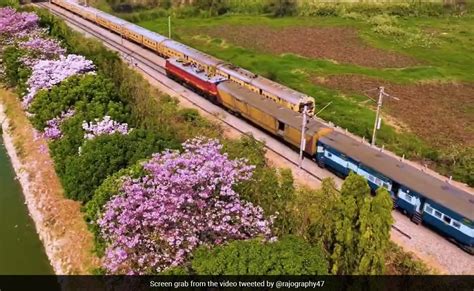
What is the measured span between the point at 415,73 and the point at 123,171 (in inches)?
1700

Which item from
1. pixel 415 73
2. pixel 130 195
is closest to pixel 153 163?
pixel 130 195

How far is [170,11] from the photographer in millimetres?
96188

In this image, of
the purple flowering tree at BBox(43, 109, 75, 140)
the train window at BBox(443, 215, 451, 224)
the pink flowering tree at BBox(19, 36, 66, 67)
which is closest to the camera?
the train window at BBox(443, 215, 451, 224)

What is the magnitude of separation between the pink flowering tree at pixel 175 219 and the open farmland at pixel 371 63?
795 inches

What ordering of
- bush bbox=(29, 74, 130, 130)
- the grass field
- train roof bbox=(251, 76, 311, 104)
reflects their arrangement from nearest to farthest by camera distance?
bush bbox=(29, 74, 130, 130), the grass field, train roof bbox=(251, 76, 311, 104)

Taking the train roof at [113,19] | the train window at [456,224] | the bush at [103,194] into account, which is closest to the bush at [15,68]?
the bush at [103,194]

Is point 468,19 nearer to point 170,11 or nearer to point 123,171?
point 170,11

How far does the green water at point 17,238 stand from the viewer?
3000 centimetres

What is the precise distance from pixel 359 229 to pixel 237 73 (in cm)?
3200

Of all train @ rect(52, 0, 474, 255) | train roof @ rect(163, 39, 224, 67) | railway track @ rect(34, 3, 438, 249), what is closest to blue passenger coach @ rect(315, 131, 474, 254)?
train @ rect(52, 0, 474, 255)

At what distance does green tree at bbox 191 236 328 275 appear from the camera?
65.3ft

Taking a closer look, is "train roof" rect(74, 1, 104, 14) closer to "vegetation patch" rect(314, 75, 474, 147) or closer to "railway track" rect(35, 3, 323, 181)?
"railway track" rect(35, 3, 323, 181)

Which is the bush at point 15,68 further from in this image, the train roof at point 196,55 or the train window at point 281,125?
the train window at point 281,125

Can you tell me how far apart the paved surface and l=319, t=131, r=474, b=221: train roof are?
8.33 ft
